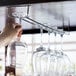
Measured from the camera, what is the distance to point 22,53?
37.2 inches

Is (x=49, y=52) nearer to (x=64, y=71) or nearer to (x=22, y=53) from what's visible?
(x=64, y=71)

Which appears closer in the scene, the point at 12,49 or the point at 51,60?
the point at 12,49

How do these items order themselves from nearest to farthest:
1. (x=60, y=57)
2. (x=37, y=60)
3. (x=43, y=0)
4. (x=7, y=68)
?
(x=43, y=0)
(x=7, y=68)
(x=37, y=60)
(x=60, y=57)

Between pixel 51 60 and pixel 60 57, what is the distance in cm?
10

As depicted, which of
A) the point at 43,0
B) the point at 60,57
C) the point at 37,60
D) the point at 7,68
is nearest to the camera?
the point at 43,0

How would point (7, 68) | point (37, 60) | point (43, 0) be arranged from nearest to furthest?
point (43, 0)
point (7, 68)
point (37, 60)

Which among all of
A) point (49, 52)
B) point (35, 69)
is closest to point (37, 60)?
point (35, 69)

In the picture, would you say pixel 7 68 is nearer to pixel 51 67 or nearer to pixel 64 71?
pixel 51 67

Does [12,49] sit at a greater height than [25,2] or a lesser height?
lesser

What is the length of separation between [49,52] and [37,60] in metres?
0.18

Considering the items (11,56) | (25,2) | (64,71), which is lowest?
(64,71)

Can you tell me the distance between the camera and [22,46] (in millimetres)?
976

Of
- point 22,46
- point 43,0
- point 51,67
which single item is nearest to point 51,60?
point 51,67

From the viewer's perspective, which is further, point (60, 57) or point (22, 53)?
point (60, 57)
